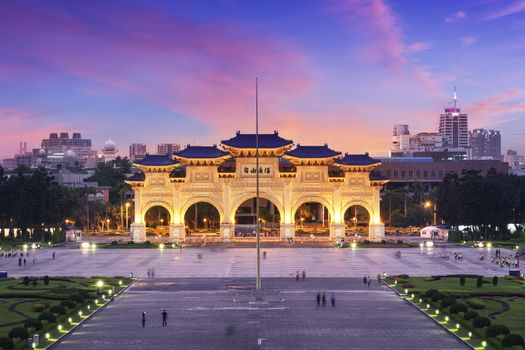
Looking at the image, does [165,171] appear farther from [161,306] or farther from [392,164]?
[392,164]

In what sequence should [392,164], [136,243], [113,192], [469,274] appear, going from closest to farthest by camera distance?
[469,274] → [136,243] → [113,192] → [392,164]

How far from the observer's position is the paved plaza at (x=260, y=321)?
40531mm

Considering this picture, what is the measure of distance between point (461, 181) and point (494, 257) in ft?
105

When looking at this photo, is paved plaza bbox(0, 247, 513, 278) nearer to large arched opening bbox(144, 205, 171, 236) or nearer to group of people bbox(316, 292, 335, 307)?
group of people bbox(316, 292, 335, 307)

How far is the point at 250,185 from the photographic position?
107 meters

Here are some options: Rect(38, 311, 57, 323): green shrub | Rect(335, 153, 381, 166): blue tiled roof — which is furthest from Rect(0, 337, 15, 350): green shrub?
Rect(335, 153, 381, 166): blue tiled roof

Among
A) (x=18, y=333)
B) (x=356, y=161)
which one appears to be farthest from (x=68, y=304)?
(x=356, y=161)

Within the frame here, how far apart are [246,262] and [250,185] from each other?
2673 cm

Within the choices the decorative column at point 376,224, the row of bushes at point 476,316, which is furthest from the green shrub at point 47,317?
the decorative column at point 376,224

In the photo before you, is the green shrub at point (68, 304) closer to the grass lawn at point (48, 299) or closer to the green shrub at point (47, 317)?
the grass lawn at point (48, 299)

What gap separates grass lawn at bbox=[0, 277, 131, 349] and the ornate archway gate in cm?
4081

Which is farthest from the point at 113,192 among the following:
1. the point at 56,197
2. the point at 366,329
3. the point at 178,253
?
the point at 366,329

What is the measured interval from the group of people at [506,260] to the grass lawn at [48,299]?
3604 centimetres

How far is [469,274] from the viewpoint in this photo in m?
69.8
